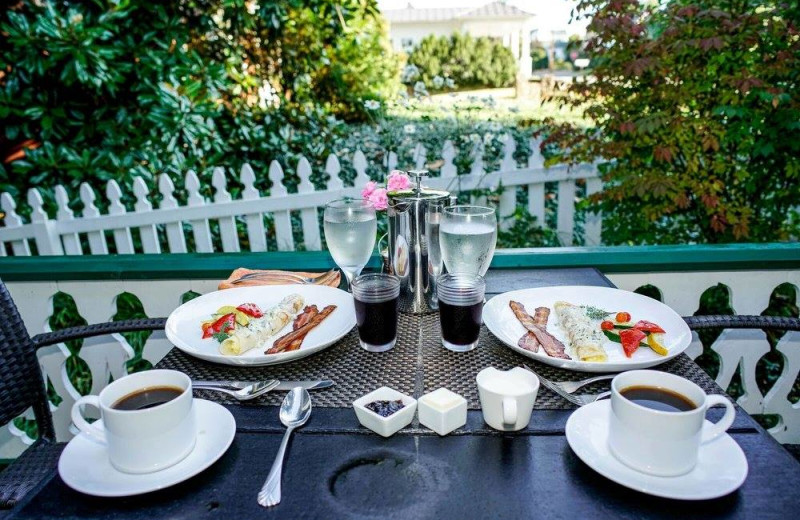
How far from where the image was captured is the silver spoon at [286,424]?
0.77 m

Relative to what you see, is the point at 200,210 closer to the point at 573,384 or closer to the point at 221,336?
the point at 221,336

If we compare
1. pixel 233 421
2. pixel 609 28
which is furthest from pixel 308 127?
pixel 233 421

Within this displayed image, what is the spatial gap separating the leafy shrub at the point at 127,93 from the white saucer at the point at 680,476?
3.62 metres

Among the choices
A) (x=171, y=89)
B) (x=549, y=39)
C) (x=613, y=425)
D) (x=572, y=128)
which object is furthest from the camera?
(x=549, y=39)

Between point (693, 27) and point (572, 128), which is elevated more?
point (693, 27)

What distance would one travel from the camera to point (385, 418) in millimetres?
900

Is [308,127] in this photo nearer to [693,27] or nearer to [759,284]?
[693,27]

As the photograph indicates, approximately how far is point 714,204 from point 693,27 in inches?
33.9

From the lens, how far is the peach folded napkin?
1.56m

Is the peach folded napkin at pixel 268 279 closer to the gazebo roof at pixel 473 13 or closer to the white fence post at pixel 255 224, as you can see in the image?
the white fence post at pixel 255 224

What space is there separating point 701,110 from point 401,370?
258cm

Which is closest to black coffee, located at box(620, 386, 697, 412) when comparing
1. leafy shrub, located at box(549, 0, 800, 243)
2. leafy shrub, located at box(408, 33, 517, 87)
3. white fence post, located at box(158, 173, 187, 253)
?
leafy shrub, located at box(549, 0, 800, 243)

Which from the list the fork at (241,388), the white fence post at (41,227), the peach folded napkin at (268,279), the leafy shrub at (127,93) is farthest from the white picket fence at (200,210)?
the fork at (241,388)

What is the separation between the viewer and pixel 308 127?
5113mm
